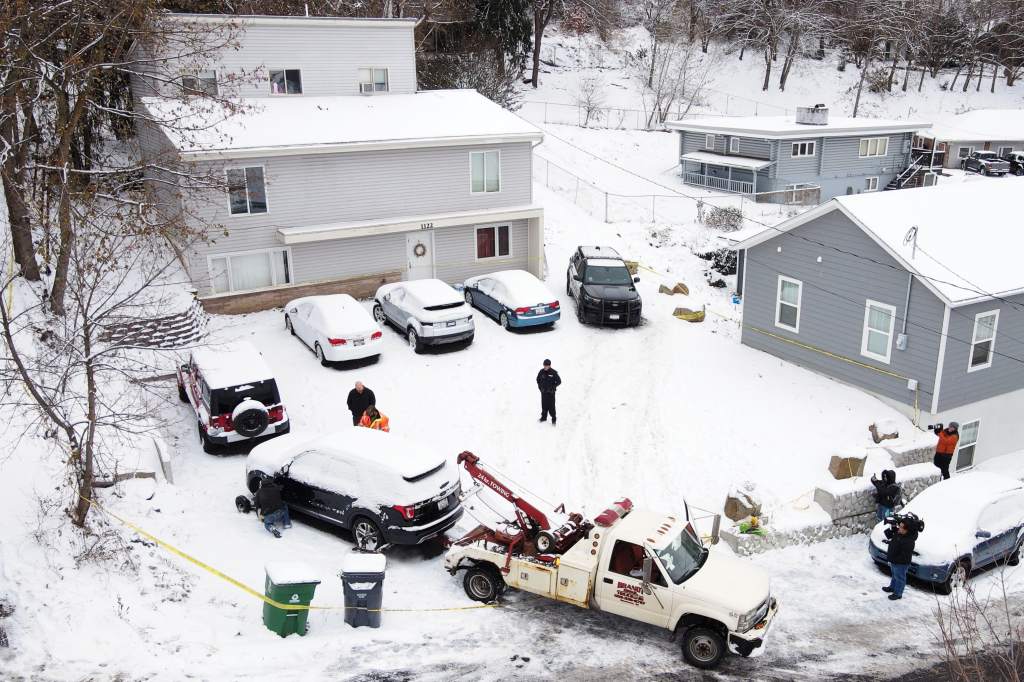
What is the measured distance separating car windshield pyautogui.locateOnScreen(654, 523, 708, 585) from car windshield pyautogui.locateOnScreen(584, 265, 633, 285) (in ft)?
46.4

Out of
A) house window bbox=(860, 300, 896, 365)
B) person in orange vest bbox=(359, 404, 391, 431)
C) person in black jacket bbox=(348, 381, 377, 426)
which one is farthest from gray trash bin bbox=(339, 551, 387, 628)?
house window bbox=(860, 300, 896, 365)

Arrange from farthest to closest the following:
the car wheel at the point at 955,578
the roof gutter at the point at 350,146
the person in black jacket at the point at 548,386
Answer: the roof gutter at the point at 350,146 → the person in black jacket at the point at 548,386 → the car wheel at the point at 955,578

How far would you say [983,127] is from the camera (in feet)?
172

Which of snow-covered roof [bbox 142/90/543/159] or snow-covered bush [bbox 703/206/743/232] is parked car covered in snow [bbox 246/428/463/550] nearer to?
snow-covered roof [bbox 142/90/543/159]

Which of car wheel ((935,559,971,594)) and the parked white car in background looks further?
the parked white car in background

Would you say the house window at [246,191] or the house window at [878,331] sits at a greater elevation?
the house window at [246,191]

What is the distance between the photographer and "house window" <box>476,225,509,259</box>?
28.2 metres

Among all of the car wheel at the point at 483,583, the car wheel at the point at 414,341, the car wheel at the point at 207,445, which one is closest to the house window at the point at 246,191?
the car wheel at the point at 414,341

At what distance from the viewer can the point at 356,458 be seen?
13.2 metres

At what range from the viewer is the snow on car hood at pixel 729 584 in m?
10.5

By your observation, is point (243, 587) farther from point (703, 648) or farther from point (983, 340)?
point (983, 340)

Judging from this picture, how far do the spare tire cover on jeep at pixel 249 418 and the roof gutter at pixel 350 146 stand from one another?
31.4 ft

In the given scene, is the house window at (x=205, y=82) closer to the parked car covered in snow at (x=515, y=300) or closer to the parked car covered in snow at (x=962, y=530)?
the parked car covered in snow at (x=515, y=300)

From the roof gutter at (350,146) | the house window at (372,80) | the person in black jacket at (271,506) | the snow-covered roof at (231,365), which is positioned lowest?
the person in black jacket at (271,506)
